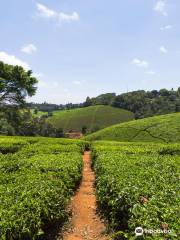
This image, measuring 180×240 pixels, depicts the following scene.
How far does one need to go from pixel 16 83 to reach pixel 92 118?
268 ft

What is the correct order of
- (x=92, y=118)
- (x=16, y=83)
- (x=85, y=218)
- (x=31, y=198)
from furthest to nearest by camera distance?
(x=92, y=118) < (x=16, y=83) < (x=85, y=218) < (x=31, y=198)

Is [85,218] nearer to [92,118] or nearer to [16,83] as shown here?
[16,83]

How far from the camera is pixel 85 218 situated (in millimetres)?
13188

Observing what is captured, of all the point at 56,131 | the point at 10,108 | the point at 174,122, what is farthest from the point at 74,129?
the point at 10,108

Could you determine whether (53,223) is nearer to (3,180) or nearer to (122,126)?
(3,180)

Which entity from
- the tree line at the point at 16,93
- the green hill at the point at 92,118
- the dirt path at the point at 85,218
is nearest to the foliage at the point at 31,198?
the dirt path at the point at 85,218

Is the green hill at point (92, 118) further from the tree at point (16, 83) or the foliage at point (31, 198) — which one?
the foliage at point (31, 198)

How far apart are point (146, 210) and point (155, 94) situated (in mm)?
158383

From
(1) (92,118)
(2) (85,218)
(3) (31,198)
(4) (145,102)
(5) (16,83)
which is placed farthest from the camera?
(4) (145,102)

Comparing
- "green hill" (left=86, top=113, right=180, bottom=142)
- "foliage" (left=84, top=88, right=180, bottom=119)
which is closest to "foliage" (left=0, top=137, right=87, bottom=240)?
"green hill" (left=86, top=113, right=180, bottom=142)

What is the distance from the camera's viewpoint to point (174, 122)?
66.2 m

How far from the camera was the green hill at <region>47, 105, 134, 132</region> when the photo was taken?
12440cm

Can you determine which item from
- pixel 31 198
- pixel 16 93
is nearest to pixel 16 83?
pixel 16 93

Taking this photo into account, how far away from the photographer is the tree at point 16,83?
48.4 meters
